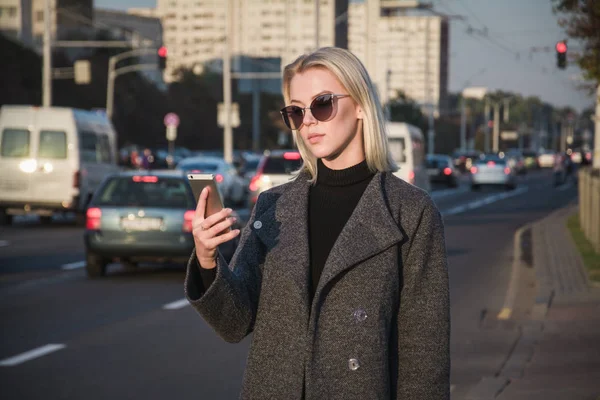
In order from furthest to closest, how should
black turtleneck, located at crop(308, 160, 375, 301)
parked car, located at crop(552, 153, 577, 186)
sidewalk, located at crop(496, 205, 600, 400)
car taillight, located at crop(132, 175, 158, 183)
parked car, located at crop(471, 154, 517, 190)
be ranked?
parked car, located at crop(552, 153, 577, 186) < parked car, located at crop(471, 154, 517, 190) < car taillight, located at crop(132, 175, 158, 183) < sidewalk, located at crop(496, 205, 600, 400) < black turtleneck, located at crop(308, 160, 375, 301)

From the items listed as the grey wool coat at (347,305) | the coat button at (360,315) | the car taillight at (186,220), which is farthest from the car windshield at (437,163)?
the coat button at (360,315)

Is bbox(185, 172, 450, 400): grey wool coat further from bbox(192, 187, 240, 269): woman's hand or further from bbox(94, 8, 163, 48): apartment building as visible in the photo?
bbox(94, 8, 163, 48): apartment building

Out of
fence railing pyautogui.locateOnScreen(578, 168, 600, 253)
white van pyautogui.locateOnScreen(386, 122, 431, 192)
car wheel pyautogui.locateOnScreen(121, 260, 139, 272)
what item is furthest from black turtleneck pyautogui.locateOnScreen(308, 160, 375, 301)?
white van pyautogui.locateOnScreen(386, 122, 431, 192)

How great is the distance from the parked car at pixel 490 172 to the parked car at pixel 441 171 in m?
4.30

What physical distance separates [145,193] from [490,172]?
1535 inches

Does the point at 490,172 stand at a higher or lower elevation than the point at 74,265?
higher

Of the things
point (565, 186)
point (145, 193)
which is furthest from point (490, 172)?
point (145, 193)

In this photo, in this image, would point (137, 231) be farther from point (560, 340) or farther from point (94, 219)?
point (560, 340)

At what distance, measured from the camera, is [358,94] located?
11.2ft

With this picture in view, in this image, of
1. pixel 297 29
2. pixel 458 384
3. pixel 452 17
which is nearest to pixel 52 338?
pixel 458 384

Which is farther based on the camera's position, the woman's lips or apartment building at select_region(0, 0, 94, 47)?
apartment building at select_region(0, 0, 94, 47)

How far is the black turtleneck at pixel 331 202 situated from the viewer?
10.9ft

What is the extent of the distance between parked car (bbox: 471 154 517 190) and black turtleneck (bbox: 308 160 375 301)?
5028 cm

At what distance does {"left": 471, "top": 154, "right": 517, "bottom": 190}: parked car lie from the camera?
175 ft
